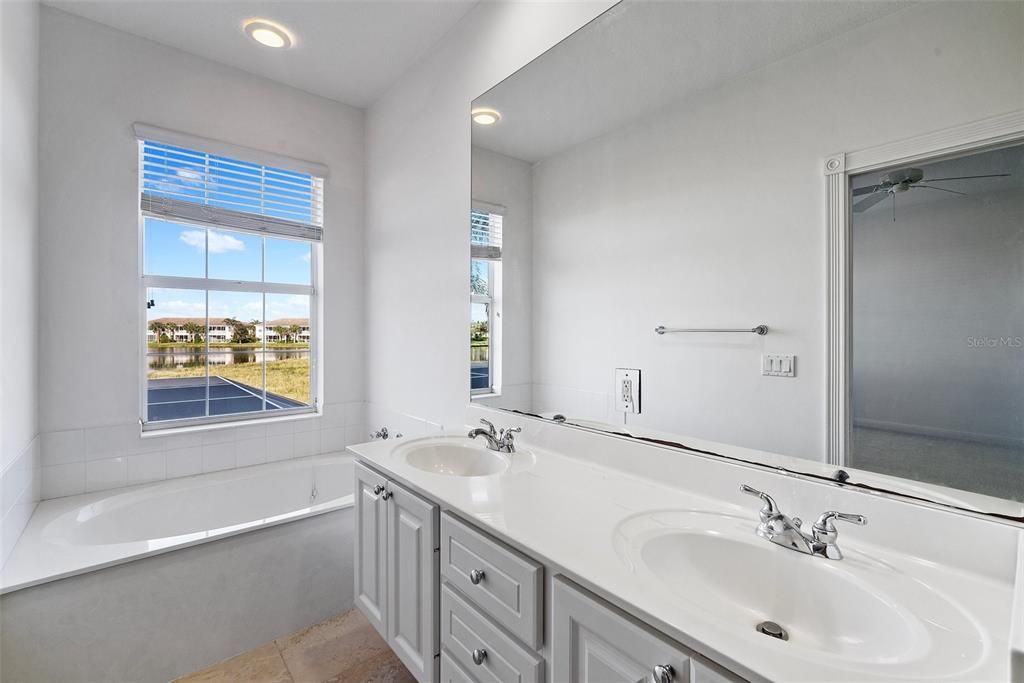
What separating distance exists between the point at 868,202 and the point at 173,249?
3.03m

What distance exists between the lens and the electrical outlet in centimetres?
143

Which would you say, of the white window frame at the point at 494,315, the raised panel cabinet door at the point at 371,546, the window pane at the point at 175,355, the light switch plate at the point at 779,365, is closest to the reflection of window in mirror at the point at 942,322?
the light switch plate at the point at 779,365

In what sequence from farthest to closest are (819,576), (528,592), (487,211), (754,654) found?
(487,211) → (528,592) → (819,576) → (754,654)

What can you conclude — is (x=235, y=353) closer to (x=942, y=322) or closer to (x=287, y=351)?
(x=287, y=351)

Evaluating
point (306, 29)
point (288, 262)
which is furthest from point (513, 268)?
point (288, 262)

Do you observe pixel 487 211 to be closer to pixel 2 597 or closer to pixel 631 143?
pixel 631 143

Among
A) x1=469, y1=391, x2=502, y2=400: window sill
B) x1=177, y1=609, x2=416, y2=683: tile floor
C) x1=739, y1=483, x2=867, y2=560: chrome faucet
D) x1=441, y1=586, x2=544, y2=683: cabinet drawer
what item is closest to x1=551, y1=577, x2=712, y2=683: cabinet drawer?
x1=441, y1=586, x2=544, y2=683: cabinet drawer

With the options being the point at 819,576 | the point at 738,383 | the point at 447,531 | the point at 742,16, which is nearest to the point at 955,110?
the point at 742,16

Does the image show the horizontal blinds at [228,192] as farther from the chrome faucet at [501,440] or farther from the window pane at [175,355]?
the chrome faucet at [501,440]

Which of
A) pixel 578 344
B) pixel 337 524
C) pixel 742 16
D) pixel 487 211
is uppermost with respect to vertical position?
pixel 742 16

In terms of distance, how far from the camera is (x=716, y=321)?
1221 millimetres

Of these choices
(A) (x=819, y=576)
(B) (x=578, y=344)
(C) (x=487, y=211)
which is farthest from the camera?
(C) (x=487, y=211)

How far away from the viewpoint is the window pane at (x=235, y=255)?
2.65 m

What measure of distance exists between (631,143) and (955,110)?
769 mm
